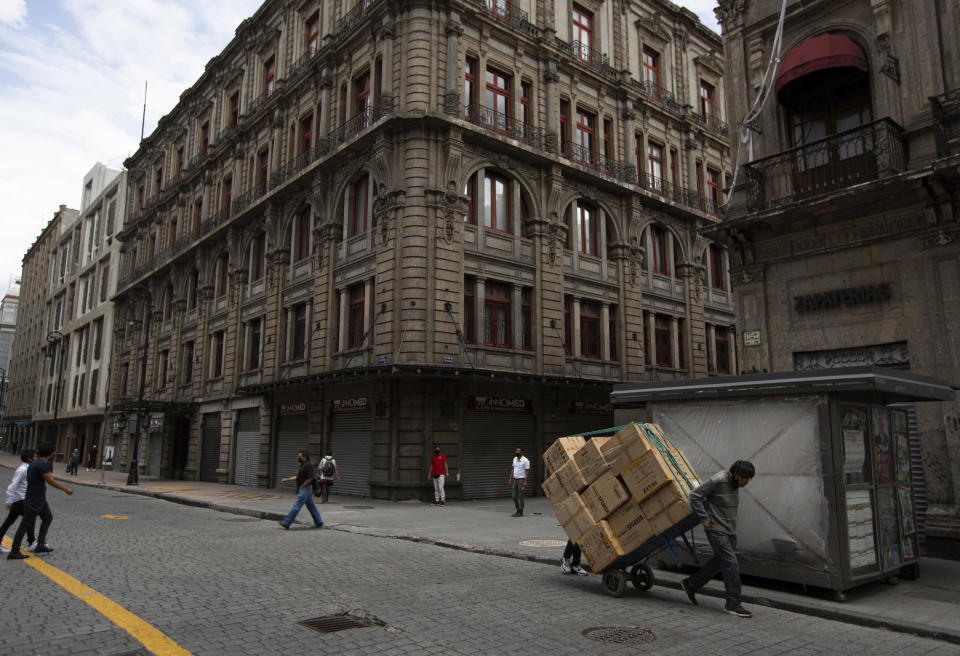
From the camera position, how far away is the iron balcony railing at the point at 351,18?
2605cm

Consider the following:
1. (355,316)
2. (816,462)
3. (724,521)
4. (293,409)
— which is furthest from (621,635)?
(293,409)

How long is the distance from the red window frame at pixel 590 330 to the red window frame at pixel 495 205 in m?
4.98

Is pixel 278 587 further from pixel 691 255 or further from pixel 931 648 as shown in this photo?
pixel 691 255

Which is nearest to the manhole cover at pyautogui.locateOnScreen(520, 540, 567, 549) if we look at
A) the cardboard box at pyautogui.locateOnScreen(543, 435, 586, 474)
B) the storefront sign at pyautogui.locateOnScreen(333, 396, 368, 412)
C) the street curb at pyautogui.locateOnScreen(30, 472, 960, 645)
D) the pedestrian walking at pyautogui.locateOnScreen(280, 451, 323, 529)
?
the street curb at pyautogui.locateOnScreen(30, 472, 960, 645)

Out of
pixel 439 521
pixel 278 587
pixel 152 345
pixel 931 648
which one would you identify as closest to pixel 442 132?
pixel 439 521

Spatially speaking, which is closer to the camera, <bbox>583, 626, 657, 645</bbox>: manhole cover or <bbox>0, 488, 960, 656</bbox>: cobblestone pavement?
<bbox>0, 488, 960, 656</bbox>: cobblestone pavement

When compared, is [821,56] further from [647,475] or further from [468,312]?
[468,312]

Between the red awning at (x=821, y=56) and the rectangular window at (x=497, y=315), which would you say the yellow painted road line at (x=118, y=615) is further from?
the rectangular window at (x=497, y=315)

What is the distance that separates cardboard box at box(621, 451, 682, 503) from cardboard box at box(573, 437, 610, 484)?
0.44 metres

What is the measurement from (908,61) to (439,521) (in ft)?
44.5

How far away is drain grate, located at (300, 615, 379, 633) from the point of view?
624 centimetres

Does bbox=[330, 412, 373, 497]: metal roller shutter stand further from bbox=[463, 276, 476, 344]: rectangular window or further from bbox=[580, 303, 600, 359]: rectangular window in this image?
bbox=[580, 303, 600, 359]: rectangular window

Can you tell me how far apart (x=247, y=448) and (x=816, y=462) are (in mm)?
26711

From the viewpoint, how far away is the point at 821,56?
42.1 ft
